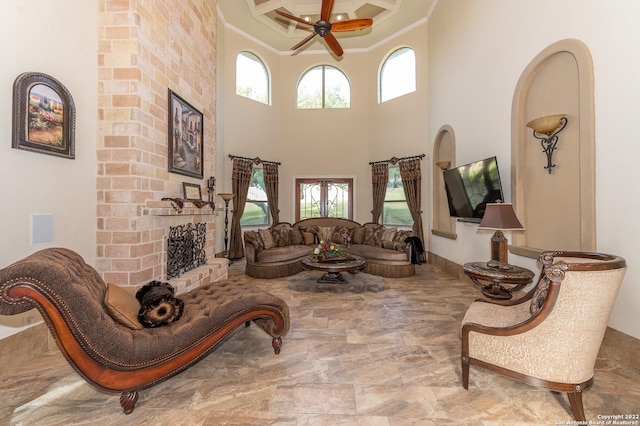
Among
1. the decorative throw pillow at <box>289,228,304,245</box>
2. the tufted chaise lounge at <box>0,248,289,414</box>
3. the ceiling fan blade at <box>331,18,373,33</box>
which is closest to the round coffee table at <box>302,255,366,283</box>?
the decorative throw pillow at <box>289,228,304,245</box>

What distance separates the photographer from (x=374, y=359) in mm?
2354

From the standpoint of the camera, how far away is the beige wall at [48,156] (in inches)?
77.5

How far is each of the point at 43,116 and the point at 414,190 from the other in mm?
6206

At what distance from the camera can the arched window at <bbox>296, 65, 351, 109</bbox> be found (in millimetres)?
7703

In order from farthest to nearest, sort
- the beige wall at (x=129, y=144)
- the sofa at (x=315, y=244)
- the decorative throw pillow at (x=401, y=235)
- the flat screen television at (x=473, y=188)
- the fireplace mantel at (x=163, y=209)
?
the decorative throw pillow at (x=401, y=235)
the sofa at (x=315, y=244)
the flat screen television at (x=473, y=188)
the fireplace mantel at (x=163, y=209)
the beige wall at (x=129, y=144)

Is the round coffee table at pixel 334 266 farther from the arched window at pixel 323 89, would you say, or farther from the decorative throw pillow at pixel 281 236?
the arched window at pixel 323 89

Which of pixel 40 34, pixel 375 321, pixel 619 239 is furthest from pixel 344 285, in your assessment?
pixel 40 34

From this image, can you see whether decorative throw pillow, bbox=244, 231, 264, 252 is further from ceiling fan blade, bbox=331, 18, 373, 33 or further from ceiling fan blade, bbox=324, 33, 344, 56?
ceiling fan blade, bbox=331, 18, 373, 33

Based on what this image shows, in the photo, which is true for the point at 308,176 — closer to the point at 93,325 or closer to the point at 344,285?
the point at 344,285

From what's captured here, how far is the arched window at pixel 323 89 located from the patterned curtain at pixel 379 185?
213cm

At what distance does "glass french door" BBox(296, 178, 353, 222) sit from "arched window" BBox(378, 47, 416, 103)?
2.64 meters

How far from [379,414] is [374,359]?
2.10 feet

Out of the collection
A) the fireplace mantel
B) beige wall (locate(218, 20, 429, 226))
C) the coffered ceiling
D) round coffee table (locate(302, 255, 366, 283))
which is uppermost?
Result: the coffered ceiling

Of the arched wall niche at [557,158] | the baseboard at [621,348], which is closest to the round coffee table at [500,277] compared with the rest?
the arched wall niche at [557,158]
